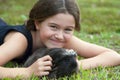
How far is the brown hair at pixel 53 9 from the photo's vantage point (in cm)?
516

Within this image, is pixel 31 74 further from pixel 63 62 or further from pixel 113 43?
pixel 113 43

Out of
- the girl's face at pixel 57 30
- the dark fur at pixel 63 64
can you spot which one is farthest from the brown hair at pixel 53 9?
the dark fur at pixel 63 64

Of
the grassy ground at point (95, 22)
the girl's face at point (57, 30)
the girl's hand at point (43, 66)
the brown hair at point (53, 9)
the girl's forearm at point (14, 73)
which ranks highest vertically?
the brown hair at point (53, 9)

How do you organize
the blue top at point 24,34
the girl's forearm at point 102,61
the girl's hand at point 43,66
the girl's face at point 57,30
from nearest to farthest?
1. the girl's hand at point 43,66
2. the girl's face at point 57,30
3. the girl's forearm at point 102,61
4. the blue top at point 24,34

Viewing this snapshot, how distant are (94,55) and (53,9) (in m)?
0.95

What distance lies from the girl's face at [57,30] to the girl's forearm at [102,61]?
0.37 metres

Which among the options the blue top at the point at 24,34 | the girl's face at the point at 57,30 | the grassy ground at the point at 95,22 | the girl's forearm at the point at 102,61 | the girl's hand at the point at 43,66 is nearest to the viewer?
the girl's hand at the point at 43,66

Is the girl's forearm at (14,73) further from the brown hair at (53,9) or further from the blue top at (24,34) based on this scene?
the brown hair at (53,9)

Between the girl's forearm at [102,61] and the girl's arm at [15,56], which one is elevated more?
the girl's arm at [15,56]

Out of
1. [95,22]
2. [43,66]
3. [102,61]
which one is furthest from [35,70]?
[95,22]

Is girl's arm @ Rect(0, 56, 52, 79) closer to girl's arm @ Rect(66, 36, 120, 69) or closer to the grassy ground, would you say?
the grassy ground

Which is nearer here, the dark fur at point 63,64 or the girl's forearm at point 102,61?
the dark fur at point 63,64

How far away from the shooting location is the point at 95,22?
472 inches

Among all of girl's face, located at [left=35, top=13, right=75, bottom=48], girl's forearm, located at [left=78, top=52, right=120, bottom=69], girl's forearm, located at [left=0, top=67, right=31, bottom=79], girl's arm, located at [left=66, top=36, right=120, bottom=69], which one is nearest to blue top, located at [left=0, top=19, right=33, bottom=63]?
girl's face, located at [left=35, top=13, right=75, bottom=48]
